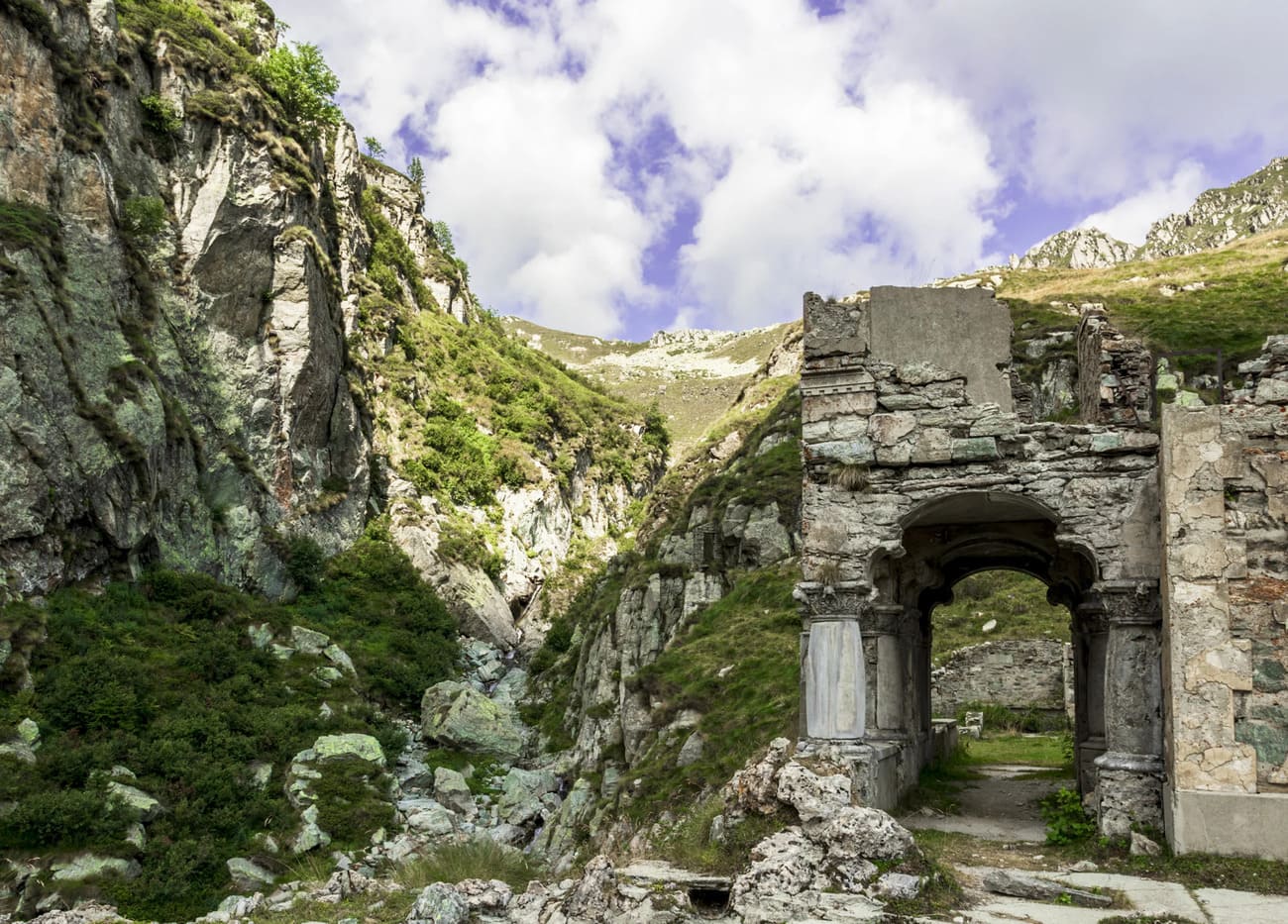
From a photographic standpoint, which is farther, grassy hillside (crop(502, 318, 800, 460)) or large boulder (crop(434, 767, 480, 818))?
grassy hillside (crop(502, 318, 800, 460))

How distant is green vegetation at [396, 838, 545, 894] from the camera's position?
10352 mm

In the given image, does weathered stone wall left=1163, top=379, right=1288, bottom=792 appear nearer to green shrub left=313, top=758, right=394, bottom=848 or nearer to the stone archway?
the stone archway

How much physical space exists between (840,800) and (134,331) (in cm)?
3316

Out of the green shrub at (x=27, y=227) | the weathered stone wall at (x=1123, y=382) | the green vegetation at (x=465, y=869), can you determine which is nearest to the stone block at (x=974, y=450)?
the weathered stone wall at (x=1123, y=382)

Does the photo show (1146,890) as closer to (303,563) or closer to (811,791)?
(811,791)

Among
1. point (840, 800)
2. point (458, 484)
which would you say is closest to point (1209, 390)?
point (840, 800)

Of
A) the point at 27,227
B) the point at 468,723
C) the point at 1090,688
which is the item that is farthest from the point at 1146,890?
the point at 27,227

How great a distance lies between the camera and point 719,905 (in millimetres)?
7977

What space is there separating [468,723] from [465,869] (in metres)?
23.3

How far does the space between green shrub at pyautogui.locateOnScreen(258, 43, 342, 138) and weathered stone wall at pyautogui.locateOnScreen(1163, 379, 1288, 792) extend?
48.2 meters

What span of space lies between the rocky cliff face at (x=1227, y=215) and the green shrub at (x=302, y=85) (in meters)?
97.4

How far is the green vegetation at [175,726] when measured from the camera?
19.4 meters

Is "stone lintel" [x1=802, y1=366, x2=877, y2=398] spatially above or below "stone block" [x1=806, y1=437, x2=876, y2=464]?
above

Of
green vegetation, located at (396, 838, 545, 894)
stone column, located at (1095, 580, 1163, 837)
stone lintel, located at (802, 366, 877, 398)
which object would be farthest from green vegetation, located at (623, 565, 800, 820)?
stone lintel, located at (802, 366, 877, 398)
